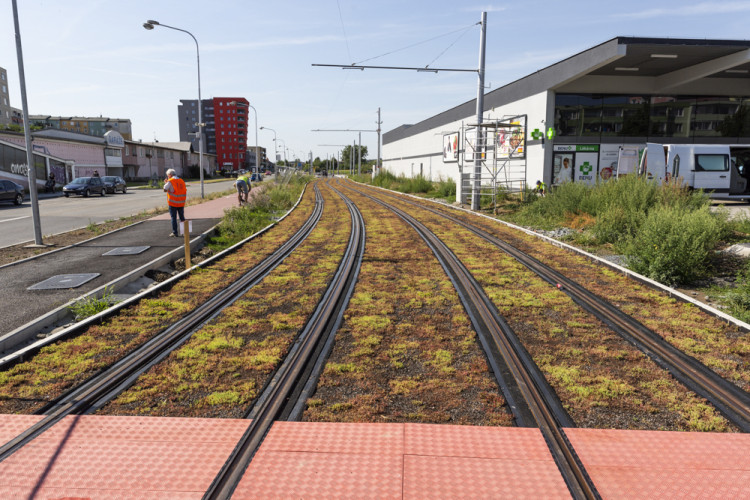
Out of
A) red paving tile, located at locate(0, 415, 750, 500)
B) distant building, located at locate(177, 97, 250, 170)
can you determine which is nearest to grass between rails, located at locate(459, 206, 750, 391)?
red paving tile, located at locate(0, 415, 750, 500)

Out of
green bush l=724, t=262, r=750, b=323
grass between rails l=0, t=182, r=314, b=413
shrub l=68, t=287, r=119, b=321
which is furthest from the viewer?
shrub l=68, t=287, r=119, b=321

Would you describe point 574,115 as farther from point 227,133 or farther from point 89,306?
point 227,133

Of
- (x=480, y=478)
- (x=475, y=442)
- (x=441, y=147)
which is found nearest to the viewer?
(x=480, y=478)

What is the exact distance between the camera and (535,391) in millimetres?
4312

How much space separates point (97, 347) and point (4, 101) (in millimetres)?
122309

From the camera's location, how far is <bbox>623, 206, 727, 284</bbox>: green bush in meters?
8.19

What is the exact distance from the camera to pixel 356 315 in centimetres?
656

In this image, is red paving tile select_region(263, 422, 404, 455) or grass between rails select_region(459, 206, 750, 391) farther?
grass between rails select_region(459, 206, 750, 391)

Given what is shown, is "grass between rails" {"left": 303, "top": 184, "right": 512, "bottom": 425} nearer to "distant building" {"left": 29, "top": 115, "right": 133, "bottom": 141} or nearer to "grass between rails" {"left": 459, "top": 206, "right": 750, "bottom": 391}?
"grass between rails" {"left": 459, "top": 206, "right": 750, "bottom": 391}

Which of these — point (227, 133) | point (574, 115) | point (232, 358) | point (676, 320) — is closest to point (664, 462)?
point (676, 320)

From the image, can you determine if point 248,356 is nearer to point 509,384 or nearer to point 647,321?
point 509,384

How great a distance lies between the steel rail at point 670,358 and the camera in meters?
4.10

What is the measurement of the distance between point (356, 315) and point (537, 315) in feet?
8.14

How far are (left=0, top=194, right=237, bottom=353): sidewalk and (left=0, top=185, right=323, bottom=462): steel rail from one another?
72.9 inches
